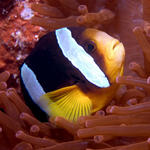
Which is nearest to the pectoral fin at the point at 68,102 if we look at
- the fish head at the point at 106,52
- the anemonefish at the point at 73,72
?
the anemonefish at the point at 73,72

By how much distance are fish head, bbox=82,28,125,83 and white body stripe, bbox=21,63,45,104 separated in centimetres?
30

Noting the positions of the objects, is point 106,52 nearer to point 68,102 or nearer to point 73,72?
point 73,72

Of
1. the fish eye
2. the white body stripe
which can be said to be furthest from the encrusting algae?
the fish eye

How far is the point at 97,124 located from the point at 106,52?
317 mm

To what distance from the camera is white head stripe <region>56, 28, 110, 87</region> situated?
3.84ft

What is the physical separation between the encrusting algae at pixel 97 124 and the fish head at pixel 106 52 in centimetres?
7

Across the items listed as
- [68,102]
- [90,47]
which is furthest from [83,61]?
[68,102]

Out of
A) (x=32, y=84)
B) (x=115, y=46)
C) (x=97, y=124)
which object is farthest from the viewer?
(x=32, y=84)

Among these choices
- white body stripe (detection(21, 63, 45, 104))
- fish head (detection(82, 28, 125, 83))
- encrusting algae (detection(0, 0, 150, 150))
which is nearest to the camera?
encrusting algae (detection(0, 0, 150, 150))

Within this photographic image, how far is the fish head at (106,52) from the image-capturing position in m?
1.16

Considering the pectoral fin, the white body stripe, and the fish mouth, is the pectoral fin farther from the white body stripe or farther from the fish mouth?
the fish mouth

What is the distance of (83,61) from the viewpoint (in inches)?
46.1

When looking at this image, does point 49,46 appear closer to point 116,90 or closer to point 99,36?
point 99,36

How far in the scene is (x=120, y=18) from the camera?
159 centimetres
